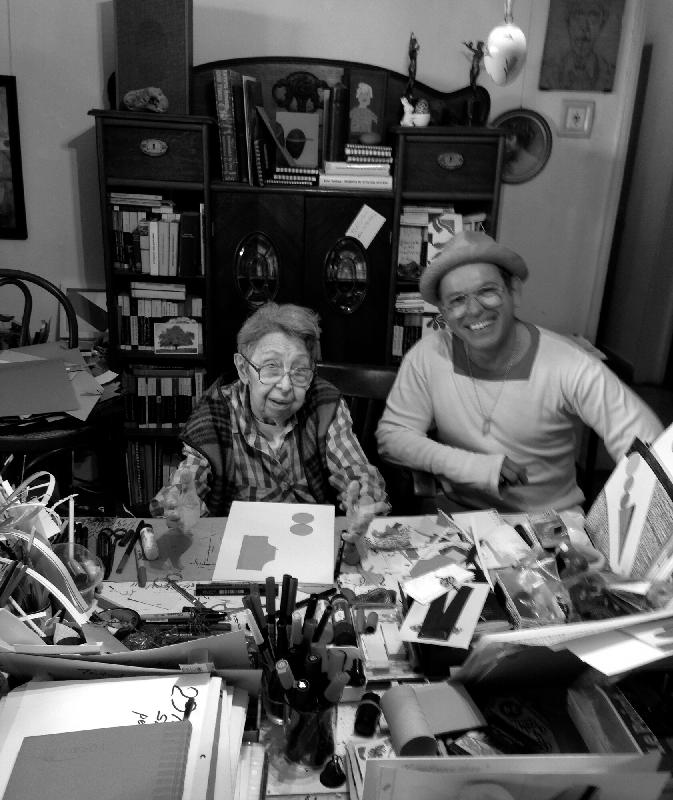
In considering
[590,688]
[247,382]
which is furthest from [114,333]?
[590,688]

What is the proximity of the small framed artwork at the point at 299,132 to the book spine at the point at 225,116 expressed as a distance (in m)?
0.23

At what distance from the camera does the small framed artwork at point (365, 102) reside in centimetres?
295

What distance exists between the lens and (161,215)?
2.95m

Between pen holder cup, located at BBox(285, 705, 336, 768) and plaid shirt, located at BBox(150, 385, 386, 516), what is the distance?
946 mm

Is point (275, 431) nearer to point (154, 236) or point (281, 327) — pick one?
point (281, 327)

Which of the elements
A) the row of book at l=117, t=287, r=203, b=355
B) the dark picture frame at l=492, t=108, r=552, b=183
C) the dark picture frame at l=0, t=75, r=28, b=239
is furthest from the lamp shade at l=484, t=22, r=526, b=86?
the dark picture frame at l=0, t=75, r=28, b=239

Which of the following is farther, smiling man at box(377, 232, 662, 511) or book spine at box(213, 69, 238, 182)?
book spine at box(213, 69, 238, 182)

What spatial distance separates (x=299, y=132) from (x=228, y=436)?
5.61 feet

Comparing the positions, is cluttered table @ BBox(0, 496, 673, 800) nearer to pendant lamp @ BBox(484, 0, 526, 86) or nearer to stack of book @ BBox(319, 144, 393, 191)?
pendant lamp @ BBox(484, 0, 526, 86)

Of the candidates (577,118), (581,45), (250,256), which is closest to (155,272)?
(250,256)

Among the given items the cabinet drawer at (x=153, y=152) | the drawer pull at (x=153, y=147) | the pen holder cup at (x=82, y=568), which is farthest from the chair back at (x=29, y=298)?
the pen holder cup at (x=82, y=568)

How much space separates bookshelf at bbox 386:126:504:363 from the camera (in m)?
2.86

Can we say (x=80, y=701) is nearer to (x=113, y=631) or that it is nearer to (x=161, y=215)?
(x=113, y=631)

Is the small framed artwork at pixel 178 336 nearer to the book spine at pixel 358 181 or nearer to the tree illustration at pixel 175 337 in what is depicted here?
the tree illustration at pixel 175 337
